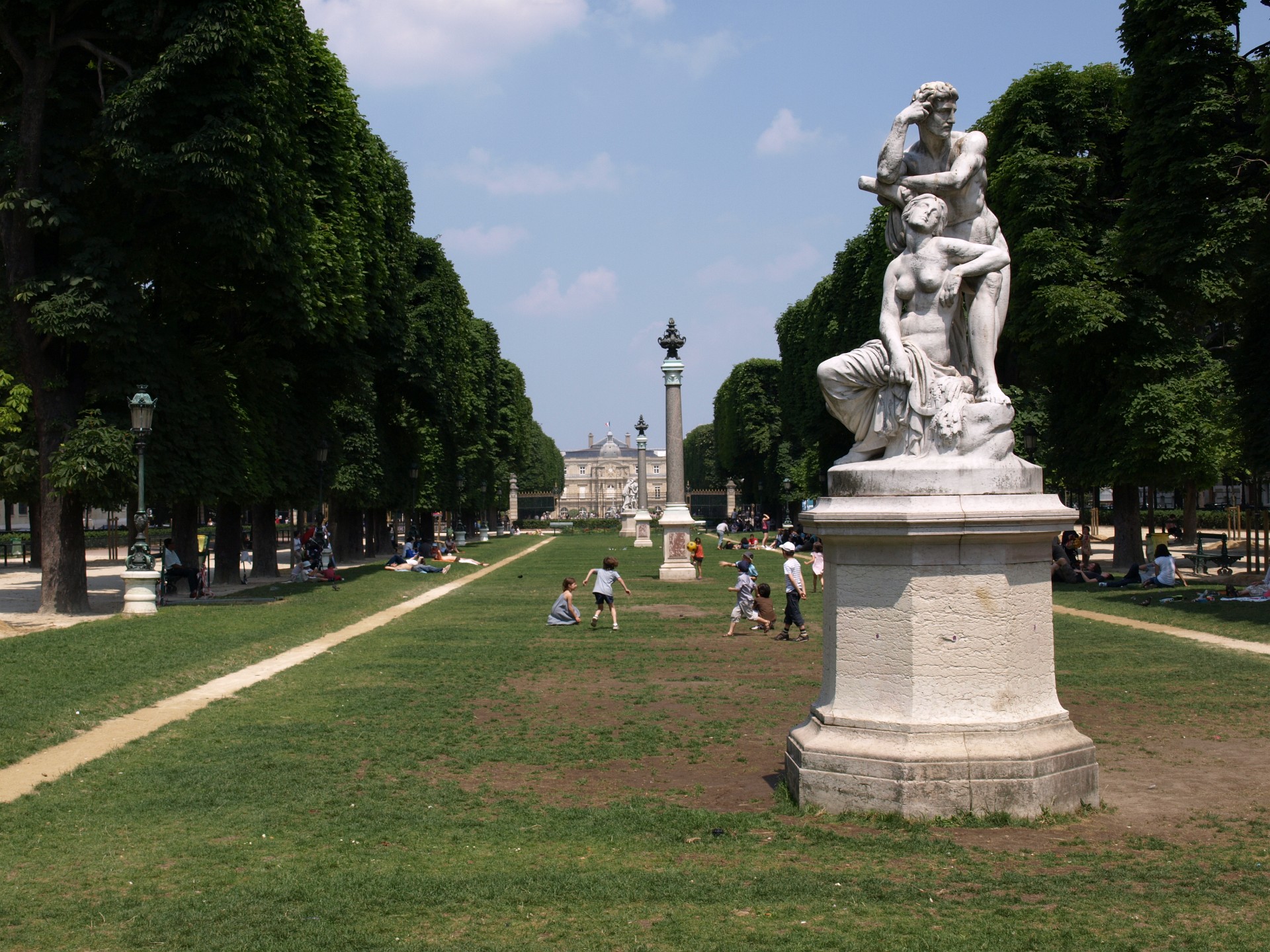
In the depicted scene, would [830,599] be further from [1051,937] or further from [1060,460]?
[1060,460]

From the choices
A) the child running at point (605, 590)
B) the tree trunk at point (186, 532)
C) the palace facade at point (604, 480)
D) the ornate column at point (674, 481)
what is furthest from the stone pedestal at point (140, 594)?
the palace facade at point (604, 480)

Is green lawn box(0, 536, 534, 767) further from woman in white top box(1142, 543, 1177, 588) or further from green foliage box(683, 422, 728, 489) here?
green foliage box(683, 422, 728, 489)

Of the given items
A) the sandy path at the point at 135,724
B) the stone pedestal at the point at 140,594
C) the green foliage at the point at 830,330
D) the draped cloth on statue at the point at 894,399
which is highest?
the green foliage at the point at 830,330

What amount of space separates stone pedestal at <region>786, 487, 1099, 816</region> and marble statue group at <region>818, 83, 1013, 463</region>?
0.52 meters

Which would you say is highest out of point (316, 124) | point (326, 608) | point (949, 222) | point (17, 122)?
point (316, 124)

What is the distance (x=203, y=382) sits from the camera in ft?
81.5

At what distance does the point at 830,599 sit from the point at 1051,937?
2863mm

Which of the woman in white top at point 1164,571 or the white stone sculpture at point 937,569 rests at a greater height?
the white stone sculpture at point 937,569

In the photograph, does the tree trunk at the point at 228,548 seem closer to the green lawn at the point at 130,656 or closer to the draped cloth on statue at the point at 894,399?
the green lawn at the point at 130,656

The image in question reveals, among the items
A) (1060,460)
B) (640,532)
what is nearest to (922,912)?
(1060,460)

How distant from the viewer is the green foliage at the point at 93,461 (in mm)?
20250

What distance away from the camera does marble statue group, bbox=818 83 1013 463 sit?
779 cm

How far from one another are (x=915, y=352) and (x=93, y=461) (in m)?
16.3

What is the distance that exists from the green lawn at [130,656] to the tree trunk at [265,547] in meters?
7.75
